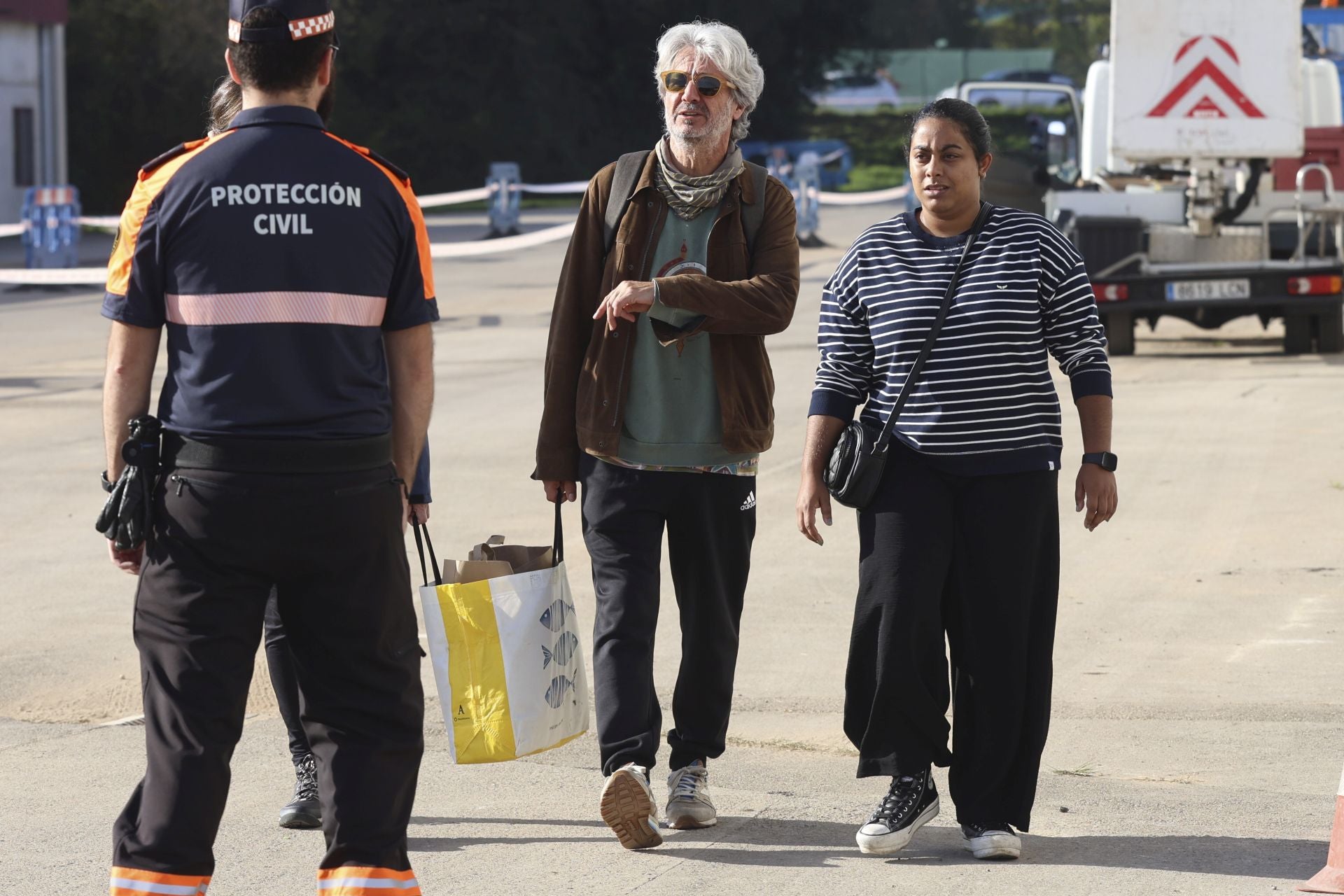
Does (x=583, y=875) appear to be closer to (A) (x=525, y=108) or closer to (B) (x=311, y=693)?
(B) (x=311, y=693)

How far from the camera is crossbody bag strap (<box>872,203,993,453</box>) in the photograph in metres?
4.41

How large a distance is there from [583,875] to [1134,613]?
3477 millimetres

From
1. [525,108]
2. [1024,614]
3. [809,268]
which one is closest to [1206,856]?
[1024,614]

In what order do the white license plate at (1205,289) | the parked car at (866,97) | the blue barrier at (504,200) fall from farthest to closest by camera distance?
the parked car at (866,97) < the blue barrier at (504,200) < the white license plate at (1205,289)

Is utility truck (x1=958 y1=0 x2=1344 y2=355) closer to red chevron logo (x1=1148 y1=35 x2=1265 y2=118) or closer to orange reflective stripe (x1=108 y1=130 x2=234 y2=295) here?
red chevron logo (x1=1148 y1=35 x2=1265 y2=118)

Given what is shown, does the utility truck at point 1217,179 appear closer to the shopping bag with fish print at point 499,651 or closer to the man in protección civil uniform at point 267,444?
the shopping bag with fish print at point 499,651

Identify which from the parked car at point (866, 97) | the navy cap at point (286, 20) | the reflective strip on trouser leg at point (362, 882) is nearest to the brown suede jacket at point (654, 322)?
the navy cap at point (286, 20)

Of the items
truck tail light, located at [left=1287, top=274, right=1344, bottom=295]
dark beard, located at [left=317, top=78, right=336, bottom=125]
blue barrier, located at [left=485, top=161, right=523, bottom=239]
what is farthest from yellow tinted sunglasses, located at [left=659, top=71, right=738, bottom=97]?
blue barrier, located at [left=485, top=161, right=523, bottom=239]

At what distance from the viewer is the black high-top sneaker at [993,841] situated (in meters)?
4.43

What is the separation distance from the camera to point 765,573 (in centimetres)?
805

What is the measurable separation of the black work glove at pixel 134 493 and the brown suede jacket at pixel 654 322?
1.41 metres

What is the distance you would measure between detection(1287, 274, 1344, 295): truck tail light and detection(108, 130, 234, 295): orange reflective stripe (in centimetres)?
1287

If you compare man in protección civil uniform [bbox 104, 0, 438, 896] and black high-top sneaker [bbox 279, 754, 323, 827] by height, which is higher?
man in protección civil uniform [bbox 104, 0, 438, 896]

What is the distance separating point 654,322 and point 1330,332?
11.9 meters
